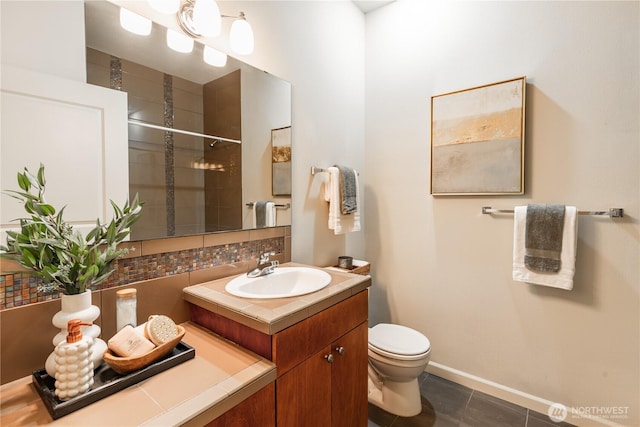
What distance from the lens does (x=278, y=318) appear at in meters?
0.91

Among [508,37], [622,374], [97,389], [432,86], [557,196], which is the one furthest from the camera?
[432,86]

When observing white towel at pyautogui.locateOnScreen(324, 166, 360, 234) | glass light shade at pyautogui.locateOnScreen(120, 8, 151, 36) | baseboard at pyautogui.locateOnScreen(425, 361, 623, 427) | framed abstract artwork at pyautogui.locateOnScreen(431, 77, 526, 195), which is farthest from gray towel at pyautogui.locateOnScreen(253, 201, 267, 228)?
baseboard at pyautogui.locateOnScreen(425, 361, 623, 427)

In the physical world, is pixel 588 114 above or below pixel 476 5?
below

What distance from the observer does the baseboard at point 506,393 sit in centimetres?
154

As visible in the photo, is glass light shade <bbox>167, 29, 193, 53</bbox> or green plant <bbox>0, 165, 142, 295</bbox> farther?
glass light shade <bbox>167, 29, 193, 53</bbox>

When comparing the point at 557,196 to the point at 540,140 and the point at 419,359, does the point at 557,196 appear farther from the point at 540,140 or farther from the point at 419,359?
the point at 419,359

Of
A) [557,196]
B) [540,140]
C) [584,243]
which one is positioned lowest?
[584,243]

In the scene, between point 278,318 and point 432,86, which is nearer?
point 278,318

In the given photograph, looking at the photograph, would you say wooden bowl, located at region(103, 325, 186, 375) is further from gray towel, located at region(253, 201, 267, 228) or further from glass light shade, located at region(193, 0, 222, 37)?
glass light shade, located at region(193, 0, 222, 37)

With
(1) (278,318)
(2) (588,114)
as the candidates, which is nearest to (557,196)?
(2) (588,114)

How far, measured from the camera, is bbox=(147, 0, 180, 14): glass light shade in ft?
3.67

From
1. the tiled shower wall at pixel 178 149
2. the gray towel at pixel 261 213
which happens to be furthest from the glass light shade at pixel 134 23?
the gray towel at pixel 261 213

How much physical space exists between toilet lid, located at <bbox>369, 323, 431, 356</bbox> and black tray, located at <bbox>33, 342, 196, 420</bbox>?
3.66 ft

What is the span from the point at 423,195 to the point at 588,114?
95 cm
